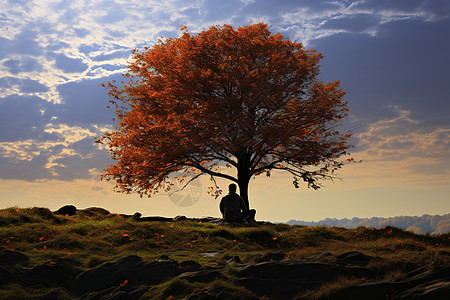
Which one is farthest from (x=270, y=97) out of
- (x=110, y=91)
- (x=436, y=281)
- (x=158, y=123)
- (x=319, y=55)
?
(x=436, y=281)

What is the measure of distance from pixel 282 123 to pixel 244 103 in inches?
127

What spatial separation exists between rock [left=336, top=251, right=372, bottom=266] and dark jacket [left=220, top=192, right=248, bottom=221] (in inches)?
375

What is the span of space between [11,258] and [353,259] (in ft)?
39.7

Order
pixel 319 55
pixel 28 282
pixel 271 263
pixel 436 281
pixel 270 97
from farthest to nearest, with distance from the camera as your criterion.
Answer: pixel 319 55
pixel 270 97
pixel 28 282
pixel 271 263
pixel 436 281

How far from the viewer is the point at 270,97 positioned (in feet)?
79.5

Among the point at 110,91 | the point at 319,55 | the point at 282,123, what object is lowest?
the point at 282,123

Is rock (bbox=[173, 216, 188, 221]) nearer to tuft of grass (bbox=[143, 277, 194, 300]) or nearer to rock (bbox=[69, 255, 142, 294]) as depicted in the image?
rock (bbox=[69, 255, 142, 294])

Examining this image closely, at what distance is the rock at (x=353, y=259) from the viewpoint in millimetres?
11709

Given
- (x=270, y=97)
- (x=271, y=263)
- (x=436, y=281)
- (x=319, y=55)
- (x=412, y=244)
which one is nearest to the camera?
(x=436, y=281)

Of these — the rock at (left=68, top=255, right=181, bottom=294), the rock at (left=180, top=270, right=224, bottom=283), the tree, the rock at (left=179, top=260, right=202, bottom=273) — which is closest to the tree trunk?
the tree

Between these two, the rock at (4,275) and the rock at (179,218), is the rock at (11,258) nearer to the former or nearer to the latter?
the rock at (4,275)

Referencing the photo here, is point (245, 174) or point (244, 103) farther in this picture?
point (245, 174)

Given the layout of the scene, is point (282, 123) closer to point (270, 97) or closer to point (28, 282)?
point (270, 97)

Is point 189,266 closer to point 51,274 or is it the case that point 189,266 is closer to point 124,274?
point 124,274
